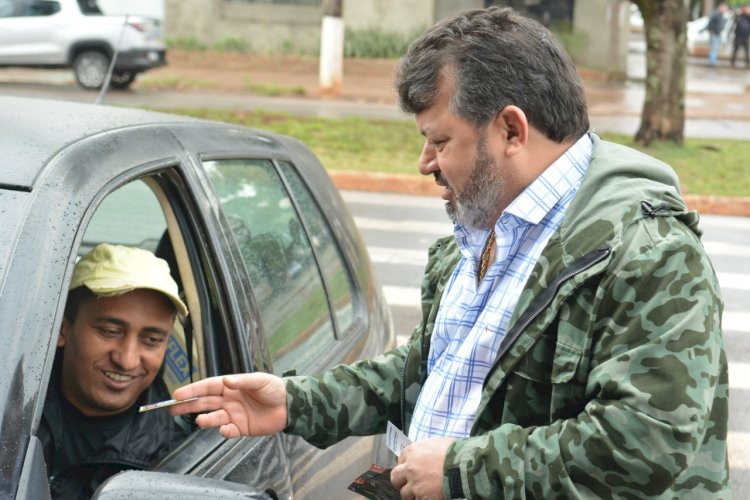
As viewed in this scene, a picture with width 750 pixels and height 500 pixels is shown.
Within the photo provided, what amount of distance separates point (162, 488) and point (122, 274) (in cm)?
99

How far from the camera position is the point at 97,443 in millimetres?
2666

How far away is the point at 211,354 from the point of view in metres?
2.68

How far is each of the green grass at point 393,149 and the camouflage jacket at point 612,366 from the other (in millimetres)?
10119

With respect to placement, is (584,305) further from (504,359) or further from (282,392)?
(282,392)

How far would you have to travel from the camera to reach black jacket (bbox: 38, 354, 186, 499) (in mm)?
2479

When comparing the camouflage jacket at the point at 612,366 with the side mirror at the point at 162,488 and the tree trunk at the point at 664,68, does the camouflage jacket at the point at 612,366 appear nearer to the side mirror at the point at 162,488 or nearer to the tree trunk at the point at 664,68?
the side mirror at the point at 162,488

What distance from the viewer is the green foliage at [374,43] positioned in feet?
83.4

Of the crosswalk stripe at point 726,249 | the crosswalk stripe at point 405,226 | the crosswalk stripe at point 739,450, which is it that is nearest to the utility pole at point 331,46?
the crosswalk stripe at point 405,226

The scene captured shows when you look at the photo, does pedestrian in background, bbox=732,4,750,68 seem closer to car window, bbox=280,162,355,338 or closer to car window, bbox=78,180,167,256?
car window, bbox=78,180,167,256

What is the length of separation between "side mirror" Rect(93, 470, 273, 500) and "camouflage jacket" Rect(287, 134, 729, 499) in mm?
366

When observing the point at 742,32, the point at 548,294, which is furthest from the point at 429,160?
the point at 742,32

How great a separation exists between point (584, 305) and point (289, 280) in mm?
1356

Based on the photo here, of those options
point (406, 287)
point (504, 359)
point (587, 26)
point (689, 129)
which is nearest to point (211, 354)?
point (504, 359)

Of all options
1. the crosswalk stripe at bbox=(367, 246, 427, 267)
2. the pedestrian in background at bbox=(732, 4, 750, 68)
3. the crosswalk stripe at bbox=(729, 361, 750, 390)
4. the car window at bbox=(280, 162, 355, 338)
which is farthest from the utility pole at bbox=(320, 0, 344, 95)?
the pedestrian in background at bbox=(732, 4, 750, 68)
